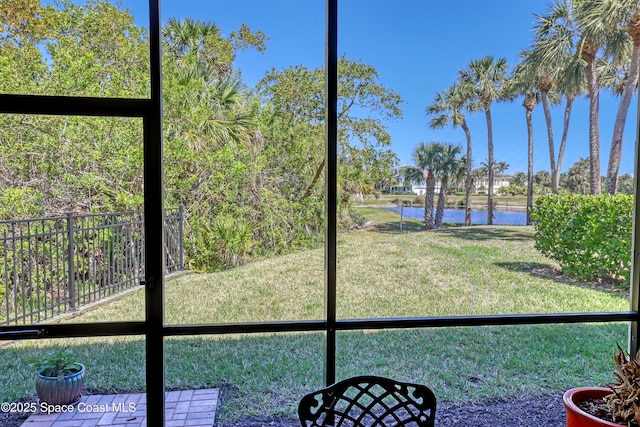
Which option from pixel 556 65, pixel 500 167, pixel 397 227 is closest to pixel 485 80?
pixel 556 65

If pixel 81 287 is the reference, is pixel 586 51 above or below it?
above

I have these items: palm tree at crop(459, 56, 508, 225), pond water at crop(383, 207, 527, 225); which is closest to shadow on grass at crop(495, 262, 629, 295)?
pond water at crop(383, 207, 527, 225)

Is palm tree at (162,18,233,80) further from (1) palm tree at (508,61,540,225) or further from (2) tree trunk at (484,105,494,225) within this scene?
(1) palm tree at (508,61,540,225)

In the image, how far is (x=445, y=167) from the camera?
257 cm

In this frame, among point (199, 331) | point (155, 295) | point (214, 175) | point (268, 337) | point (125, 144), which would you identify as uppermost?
point (125, 144)

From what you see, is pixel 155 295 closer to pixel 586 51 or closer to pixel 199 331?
pixel 199 331

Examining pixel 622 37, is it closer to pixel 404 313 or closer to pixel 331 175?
pixel 331 175

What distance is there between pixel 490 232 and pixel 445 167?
1.92 feet

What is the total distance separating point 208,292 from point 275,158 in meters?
0.99

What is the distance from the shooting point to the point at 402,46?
2.55 m

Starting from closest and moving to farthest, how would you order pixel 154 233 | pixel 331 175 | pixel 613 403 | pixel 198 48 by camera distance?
pixel 613 403 → pixel 154 233 → pixel 331 175 → pixel 198 48

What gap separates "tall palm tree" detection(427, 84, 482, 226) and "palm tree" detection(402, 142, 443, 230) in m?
0.17

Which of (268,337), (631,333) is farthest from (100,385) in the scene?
(631,333)

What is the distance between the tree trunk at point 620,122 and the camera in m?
2.51
